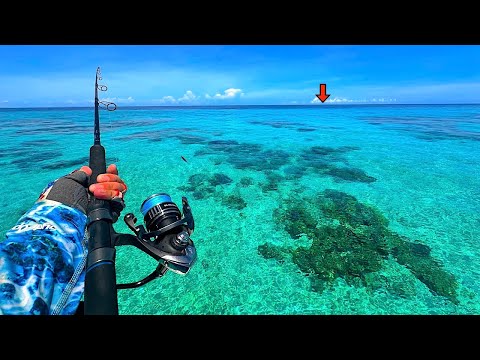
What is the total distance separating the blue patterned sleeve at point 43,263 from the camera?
1460 mm

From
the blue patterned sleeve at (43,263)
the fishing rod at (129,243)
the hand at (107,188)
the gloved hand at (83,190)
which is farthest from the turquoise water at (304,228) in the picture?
the fishing rod at (129,243)

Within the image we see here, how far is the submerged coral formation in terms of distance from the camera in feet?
18.7

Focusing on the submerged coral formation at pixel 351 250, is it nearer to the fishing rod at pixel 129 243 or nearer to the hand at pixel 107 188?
the fishing rod at pixel 129 243

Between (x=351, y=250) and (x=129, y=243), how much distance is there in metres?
5.95

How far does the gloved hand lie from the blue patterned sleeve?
97 mm

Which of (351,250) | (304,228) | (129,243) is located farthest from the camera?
(304,228)

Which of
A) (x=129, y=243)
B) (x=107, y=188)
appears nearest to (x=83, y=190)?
(x=107, y=188)

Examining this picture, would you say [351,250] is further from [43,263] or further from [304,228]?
[43,263]

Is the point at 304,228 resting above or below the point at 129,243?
below

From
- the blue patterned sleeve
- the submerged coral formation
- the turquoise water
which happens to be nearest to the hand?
the blue patterned sleeve

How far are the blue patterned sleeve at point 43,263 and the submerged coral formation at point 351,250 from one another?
189 inches

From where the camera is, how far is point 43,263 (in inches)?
66.6

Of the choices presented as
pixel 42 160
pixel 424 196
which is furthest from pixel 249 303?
pixel 42 160
